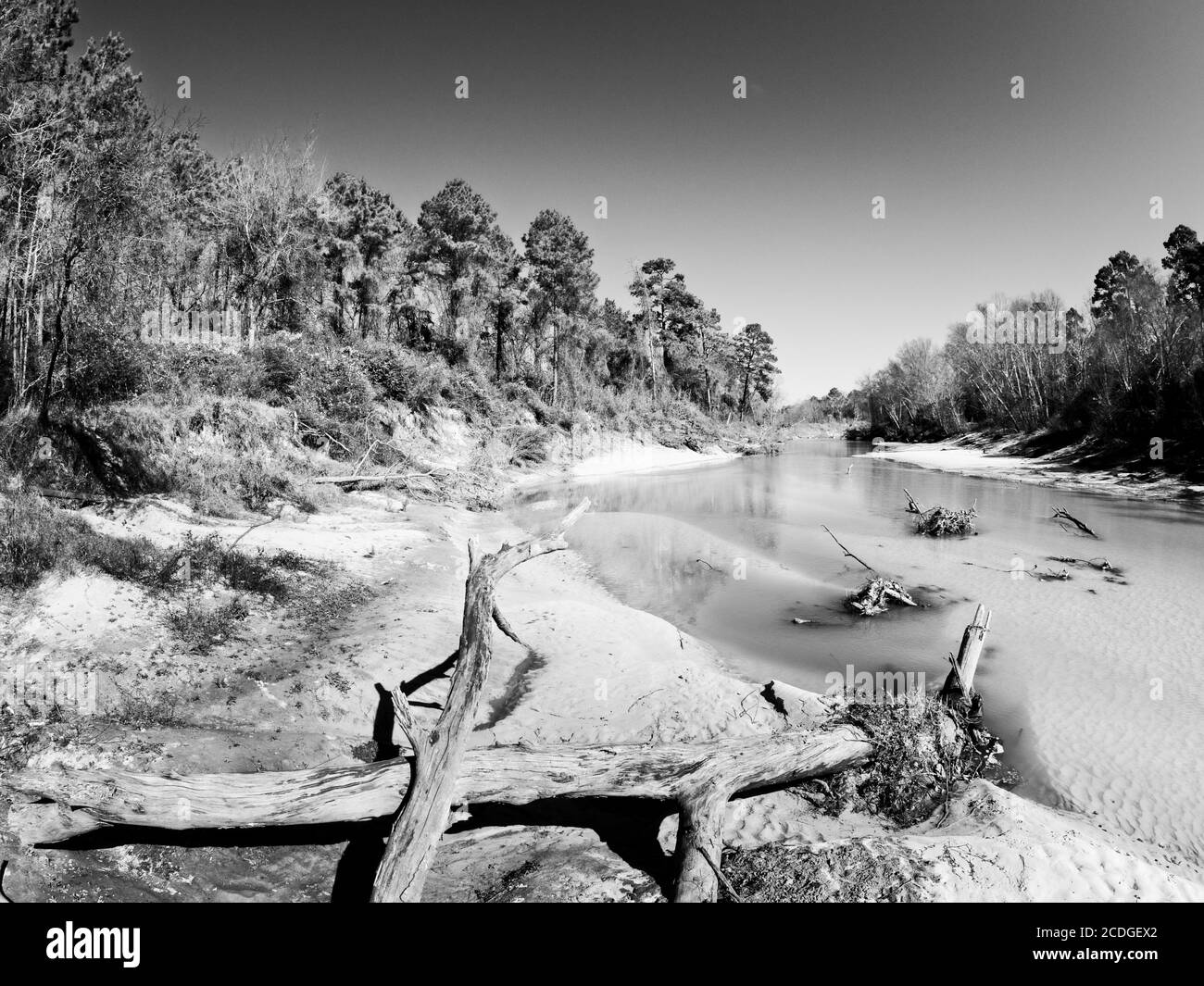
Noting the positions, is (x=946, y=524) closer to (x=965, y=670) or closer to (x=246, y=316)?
(x=965, y=670)

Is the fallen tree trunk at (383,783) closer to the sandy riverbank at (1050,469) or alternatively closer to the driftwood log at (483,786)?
the driftwood log at (483,786)

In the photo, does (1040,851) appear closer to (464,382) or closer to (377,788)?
(377,788)

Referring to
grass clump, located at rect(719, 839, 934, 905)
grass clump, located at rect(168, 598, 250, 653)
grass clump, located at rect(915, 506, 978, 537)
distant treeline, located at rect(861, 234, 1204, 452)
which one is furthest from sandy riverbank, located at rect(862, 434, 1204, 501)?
grass clump, located at rect(168, 598, 250, 653)

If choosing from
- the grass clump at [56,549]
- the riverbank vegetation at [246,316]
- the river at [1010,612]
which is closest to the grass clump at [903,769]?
the river at [1010,612]

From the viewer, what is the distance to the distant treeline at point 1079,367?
32.0 metres

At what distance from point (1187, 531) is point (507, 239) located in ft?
131

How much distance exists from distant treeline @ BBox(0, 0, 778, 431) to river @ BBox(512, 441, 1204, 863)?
489 inches

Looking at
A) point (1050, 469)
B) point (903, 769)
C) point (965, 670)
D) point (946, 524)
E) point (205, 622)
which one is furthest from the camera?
point (1050, 469)

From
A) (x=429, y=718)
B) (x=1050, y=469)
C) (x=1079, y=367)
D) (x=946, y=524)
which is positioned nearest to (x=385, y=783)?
(x=429, y=718)

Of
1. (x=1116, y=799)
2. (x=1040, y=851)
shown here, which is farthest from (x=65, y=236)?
(x=1116, y=799)

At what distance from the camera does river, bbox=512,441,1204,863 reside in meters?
6.26

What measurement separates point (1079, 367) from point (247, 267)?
5643 centimetres

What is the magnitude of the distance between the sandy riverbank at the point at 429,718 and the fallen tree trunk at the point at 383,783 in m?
0.30

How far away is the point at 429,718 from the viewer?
21.2ft
